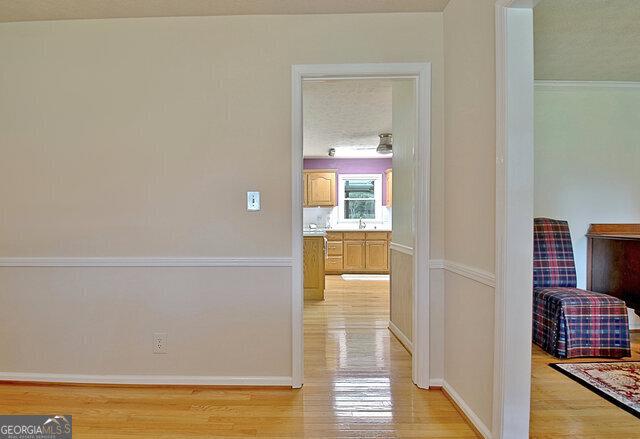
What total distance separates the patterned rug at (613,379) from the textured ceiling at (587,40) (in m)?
2.44

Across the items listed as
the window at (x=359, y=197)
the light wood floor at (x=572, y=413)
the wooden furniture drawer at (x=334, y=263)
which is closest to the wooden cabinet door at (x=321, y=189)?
the window at (x=359, y=197)

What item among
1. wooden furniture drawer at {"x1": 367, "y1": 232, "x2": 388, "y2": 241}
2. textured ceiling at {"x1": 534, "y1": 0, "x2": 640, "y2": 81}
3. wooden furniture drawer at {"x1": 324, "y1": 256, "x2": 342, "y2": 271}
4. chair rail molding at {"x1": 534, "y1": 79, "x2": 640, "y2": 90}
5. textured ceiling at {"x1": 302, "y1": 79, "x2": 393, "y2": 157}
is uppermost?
textured ceiling at {"x1": 534, "y1": 0, "x2": 640, "y2": 81}

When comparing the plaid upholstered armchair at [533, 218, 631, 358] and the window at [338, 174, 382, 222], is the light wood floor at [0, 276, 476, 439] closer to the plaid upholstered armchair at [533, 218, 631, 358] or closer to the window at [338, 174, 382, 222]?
the plaid upholstered armchair at [533, 218, 631, 358]

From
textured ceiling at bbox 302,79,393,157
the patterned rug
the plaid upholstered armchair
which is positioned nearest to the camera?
the patterned rug

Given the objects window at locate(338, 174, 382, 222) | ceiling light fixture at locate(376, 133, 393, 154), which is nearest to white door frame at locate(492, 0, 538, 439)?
ceiling light fixture at locate(376, 133, 393, 154)

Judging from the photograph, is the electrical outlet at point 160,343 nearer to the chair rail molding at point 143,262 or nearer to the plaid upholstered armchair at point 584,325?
the chair rail molding at point 143,262

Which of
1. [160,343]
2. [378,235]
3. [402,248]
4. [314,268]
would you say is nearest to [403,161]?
[402,248]

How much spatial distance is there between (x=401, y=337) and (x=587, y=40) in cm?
278

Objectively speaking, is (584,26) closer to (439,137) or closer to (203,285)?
(439,137)

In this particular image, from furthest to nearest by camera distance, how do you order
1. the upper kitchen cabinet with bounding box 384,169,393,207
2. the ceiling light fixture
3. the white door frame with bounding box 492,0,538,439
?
1. the upper kitchen cabinet with bounding box 384,169,393,207
2. the ceiling light fixture
3. the white door frame with bounding box 492,0,538,439

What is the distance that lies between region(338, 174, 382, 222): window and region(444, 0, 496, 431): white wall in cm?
507

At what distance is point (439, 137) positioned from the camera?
7.38 ft

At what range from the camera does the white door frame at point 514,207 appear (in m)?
1.51

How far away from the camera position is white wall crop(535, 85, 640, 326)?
3.39 metres
